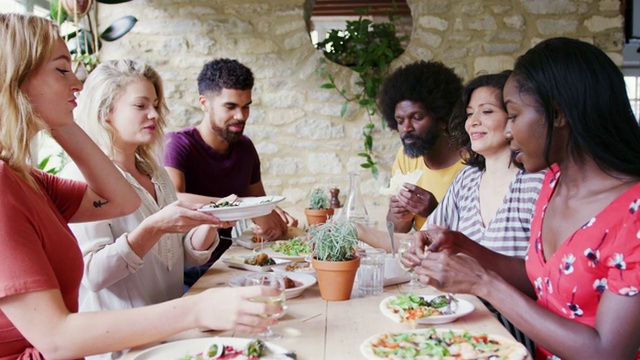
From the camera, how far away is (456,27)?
457cm

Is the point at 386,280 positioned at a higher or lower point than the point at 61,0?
lower

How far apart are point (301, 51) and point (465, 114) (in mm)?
2204

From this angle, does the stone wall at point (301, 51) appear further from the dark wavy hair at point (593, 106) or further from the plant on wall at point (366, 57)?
the dark wavy hair at point (593, 106)

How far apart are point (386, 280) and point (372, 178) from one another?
111 inches

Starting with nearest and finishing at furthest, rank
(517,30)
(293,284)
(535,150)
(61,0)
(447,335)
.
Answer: (447,335)
(535,150)
(293,284)
(61,0)
(517,30)

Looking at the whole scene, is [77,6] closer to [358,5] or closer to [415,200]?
[415,200]

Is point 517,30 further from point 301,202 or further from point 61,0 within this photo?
point 61,0

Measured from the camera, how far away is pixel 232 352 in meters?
1.26

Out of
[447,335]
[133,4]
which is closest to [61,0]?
[133,4]

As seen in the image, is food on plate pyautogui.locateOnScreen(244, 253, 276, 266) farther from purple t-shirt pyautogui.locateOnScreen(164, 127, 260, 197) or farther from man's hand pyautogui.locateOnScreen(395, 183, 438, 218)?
purple t-shirt pyautogui.locateOnScreen(164, 127, 260, 197)

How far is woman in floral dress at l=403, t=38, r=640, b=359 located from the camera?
1332mm

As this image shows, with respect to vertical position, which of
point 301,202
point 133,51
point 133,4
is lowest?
point 301,202

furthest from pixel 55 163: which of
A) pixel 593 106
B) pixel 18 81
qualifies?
pixel 593 106

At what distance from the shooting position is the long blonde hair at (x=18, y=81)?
Result: 1.28 meters
